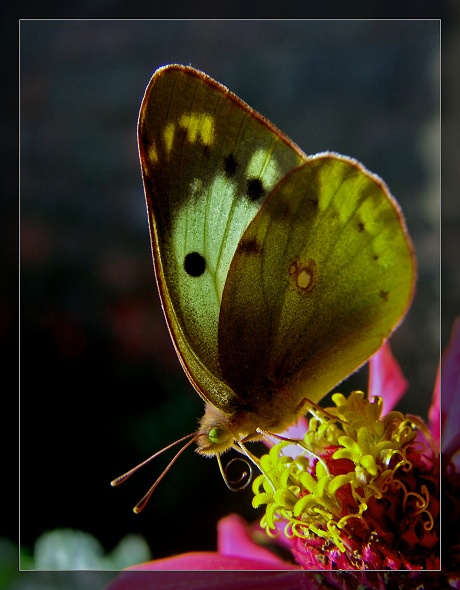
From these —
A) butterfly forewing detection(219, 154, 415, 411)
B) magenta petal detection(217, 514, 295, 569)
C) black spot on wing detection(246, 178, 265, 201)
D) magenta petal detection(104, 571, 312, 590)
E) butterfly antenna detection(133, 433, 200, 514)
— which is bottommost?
magenta petal detection(104, 571, 312, 590)

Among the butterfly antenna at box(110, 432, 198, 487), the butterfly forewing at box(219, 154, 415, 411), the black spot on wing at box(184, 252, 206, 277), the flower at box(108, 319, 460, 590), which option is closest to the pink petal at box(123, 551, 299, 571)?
the flower at box(108, 319, 460, 590)

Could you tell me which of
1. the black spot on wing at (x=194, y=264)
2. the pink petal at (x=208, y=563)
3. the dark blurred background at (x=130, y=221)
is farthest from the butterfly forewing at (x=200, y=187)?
the pink petal at (x=208, y=563)

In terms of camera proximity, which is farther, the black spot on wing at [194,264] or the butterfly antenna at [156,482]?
the butterfly antenna at [156,482]

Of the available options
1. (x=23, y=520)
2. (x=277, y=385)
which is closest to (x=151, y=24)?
(x=277, y=385)

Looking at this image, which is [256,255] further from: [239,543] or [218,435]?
[239,543]

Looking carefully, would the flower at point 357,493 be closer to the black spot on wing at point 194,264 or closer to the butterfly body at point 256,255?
the butterfly body at point 256,255

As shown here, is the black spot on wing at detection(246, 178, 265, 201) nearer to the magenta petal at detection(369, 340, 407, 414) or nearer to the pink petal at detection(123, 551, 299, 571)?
the magenta petal at detection(369, 340, 407, 414)
